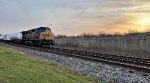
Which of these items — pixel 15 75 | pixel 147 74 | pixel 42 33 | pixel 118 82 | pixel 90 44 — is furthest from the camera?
pixel 90 44

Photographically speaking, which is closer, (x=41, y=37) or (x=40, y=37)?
(x=41, y=37)

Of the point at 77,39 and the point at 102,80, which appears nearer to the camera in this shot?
the point at 102,80

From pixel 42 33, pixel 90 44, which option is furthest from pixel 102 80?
pixel 90 44

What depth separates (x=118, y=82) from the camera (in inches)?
608

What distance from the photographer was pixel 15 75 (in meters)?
14.1

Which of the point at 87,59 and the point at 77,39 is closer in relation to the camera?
the point at 87,59

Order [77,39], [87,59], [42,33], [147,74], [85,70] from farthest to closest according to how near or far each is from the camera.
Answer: [77,39]
[42,33]
[87,59]
[85,70]
[147,74]

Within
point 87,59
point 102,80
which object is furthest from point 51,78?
point 87,59

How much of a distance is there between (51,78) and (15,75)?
1.42 meters

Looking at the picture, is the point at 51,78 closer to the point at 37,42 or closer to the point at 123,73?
the point at 123,73

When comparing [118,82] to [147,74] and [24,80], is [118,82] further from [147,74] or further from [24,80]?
[24,80]

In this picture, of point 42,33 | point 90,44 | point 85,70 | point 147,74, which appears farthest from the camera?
point 90,44

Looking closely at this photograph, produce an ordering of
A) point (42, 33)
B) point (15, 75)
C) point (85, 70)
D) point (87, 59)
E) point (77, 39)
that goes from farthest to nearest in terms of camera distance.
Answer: point (77, 39) < point (42, 33) < point (87, 59) < point (85, 70) < point (15, 75)

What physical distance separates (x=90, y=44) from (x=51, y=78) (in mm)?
41028
